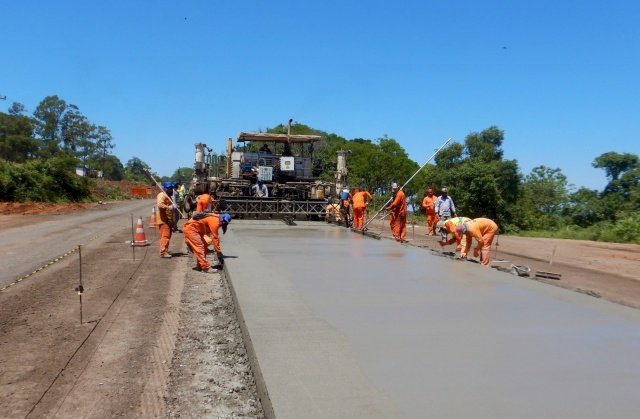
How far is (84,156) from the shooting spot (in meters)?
76.1

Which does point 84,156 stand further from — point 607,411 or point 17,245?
point 607,411

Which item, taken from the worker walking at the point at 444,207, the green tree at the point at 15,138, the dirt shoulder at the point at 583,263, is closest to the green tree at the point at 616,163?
the dirt shoulder at the point at 583,263

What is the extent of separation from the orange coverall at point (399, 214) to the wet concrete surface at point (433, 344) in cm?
472

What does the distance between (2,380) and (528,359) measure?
3.54m

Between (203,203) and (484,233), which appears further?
(484,233)

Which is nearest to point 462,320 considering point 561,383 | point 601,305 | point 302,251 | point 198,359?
point 561,383

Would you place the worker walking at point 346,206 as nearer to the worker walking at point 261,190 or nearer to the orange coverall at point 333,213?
the orange coverall at point 333,213

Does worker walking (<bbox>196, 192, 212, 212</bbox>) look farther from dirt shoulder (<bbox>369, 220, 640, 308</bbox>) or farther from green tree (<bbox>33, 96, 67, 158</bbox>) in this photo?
green tree (<bbox>33, 96, 67, 158</bbox>)

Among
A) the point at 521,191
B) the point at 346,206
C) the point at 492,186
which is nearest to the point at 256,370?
the point at 346,206

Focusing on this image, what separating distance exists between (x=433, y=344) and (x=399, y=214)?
8113 mm

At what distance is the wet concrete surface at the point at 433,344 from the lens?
2949 millimetres

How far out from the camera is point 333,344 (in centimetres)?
385

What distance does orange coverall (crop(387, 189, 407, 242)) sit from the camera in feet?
38.8

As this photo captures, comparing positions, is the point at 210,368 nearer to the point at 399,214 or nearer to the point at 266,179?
the point at 399,214
